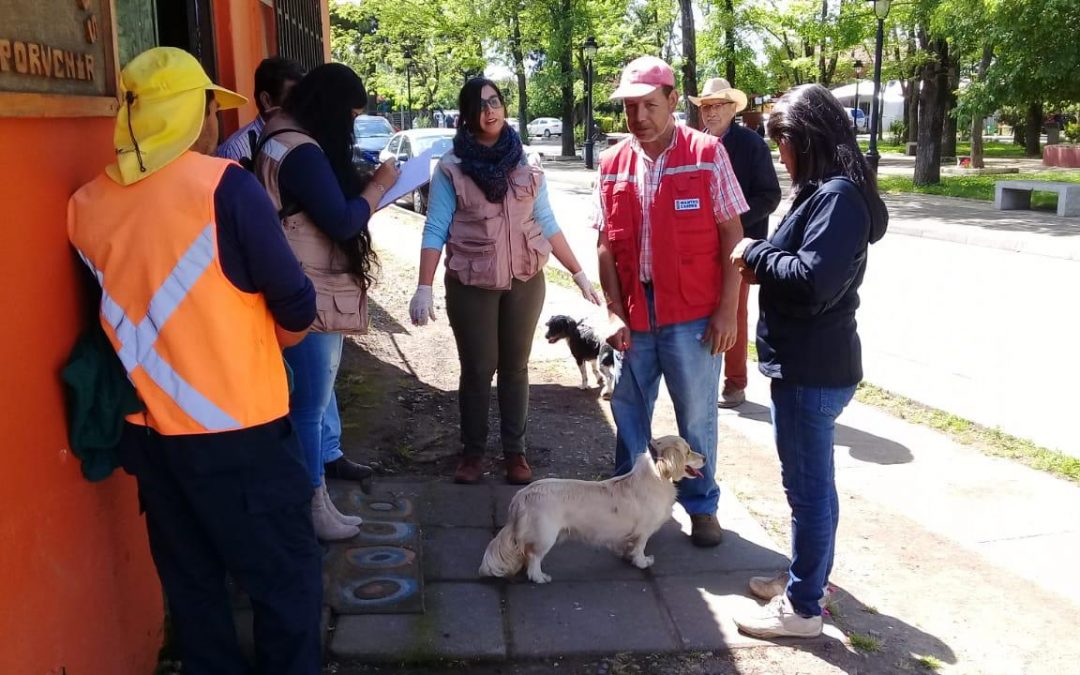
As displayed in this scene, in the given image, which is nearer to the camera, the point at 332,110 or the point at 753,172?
the point at 332,110

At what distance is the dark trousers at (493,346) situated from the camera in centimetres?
435

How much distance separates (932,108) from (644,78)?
19264 millimetres

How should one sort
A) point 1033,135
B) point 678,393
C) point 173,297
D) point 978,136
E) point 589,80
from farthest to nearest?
point 1033,135
point 589,80
point 978,136
point 678,393
point 173,297

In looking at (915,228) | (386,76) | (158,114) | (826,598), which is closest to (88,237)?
(158,114)

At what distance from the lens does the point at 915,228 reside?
15008 mm

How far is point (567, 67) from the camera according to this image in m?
33.8

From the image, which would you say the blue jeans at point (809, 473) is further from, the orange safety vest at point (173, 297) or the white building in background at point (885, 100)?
the white building in background at point (885, 100)

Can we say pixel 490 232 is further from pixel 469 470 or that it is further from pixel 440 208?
pixel 469 470

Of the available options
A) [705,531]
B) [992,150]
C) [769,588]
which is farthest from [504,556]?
[992,150]

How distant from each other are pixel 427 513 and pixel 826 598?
5.94 ft

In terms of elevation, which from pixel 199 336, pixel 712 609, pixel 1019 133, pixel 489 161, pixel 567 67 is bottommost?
pixel 712 609

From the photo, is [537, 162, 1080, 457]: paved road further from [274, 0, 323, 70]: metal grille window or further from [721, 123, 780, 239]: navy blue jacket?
[274, 0, 323, 70]: metal grille window

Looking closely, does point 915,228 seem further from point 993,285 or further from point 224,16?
point 224,16

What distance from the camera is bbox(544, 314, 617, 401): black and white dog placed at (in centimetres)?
643
